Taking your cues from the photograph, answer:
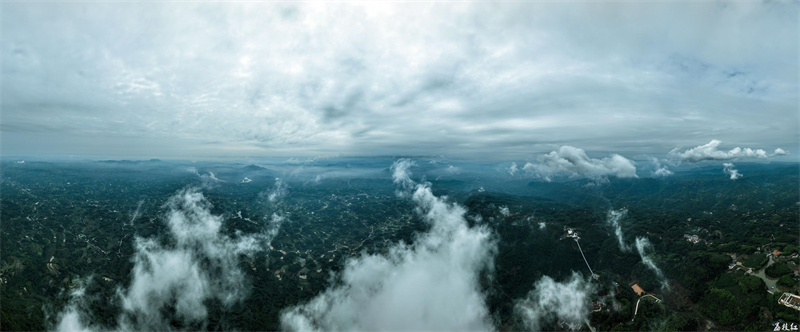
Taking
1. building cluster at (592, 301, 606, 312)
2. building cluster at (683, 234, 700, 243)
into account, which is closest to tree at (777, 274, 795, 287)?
building cluster at (592, 301, 606, 312)

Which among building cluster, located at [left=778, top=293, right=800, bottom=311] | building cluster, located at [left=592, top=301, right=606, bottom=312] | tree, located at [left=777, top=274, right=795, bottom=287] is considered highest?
tree, located at [left=777, top=274, right=795, bottom=287]

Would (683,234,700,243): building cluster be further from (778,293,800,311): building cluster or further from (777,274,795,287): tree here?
(778,293,800,311): building cluster

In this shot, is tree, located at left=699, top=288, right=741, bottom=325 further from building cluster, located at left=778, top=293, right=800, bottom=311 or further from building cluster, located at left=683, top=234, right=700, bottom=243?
building cluster, located at left=683, top=234, right=700, bottom=243

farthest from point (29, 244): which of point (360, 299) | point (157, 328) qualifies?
point (360, 299)

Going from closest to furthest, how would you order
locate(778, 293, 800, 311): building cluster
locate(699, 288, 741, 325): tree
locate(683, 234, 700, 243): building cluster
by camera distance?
1. locate(778, 293, 800, 311): building cluster
2. locate(699, 288, 741, 325): tree
3. locate(683, 234, 700, 243): building cluster

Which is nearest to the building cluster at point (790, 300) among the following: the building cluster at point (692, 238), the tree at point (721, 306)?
the tree at point (721, 306)

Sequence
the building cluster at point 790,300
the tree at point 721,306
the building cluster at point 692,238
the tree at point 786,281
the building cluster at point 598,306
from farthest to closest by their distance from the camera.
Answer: the building cluster at point 692,238 < the building cluster at point 598,306 < the tree at point 721,306 < the tree at point 786,281 < the building cluster at point 790,300

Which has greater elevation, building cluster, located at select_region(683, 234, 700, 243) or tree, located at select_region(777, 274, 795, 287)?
tree, located at select_region(777, 274, 795, 287)

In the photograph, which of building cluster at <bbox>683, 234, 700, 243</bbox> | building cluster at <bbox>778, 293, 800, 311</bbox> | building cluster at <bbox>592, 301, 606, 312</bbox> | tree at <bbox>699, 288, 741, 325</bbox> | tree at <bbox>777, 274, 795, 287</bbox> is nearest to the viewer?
building cluster at <bbox>778, 293, 800, 311</bbox>

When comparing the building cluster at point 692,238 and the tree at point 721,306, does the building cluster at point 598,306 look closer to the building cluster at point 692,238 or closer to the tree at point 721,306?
the tree at point 721,306

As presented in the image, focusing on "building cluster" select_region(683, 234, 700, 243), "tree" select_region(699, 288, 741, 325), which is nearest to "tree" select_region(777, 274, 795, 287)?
"tree" select_region(699, 288, 741, 325)

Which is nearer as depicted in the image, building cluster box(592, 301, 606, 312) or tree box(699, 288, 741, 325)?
tree box(699, 288, 741, 325)

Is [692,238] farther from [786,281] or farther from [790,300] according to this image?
[790,300]
